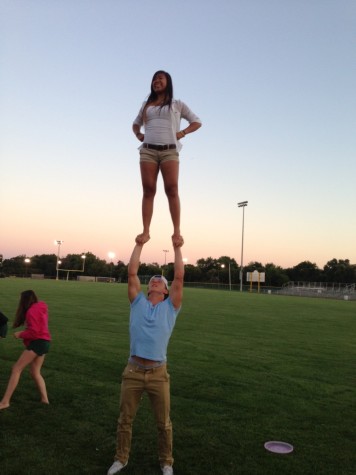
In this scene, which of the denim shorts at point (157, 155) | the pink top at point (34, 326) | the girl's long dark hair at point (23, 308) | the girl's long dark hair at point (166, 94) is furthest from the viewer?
the girl's long dark hair at point (23, 308)

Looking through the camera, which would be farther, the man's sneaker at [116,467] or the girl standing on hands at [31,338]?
the girl standing on hands at [31,338]

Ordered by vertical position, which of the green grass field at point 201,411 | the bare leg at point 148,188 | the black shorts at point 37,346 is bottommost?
the green grass field at point 201,411

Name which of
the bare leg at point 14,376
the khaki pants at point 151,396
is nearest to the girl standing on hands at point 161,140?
the khaki pants at point 151,396

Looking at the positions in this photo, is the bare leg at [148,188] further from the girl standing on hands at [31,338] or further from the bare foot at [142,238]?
the girl standing on hands at [31,338]

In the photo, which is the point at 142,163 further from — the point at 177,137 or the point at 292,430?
the point at 292,430

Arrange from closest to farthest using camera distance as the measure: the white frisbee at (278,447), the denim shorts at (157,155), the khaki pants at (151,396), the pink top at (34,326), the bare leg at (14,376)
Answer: the khaki pants at (151,396)
the denim shorts at (157,155)
the white frisbee at (278,447)
the bare leg at (14,376)
the pink top at (34,326)

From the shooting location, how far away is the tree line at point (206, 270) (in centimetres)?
12912

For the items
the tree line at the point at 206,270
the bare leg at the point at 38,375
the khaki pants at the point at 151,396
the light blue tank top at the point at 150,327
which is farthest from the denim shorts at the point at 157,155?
the tree line at the point at 206,270

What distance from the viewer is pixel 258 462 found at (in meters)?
5.00

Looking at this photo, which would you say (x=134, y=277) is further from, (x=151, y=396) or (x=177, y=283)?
A: (x=151, y=396)

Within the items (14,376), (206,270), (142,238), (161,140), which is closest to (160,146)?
(161,140)

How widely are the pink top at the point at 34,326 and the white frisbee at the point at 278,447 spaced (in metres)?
3.43

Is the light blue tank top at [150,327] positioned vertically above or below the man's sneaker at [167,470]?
above

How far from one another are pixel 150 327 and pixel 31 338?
112 inches
